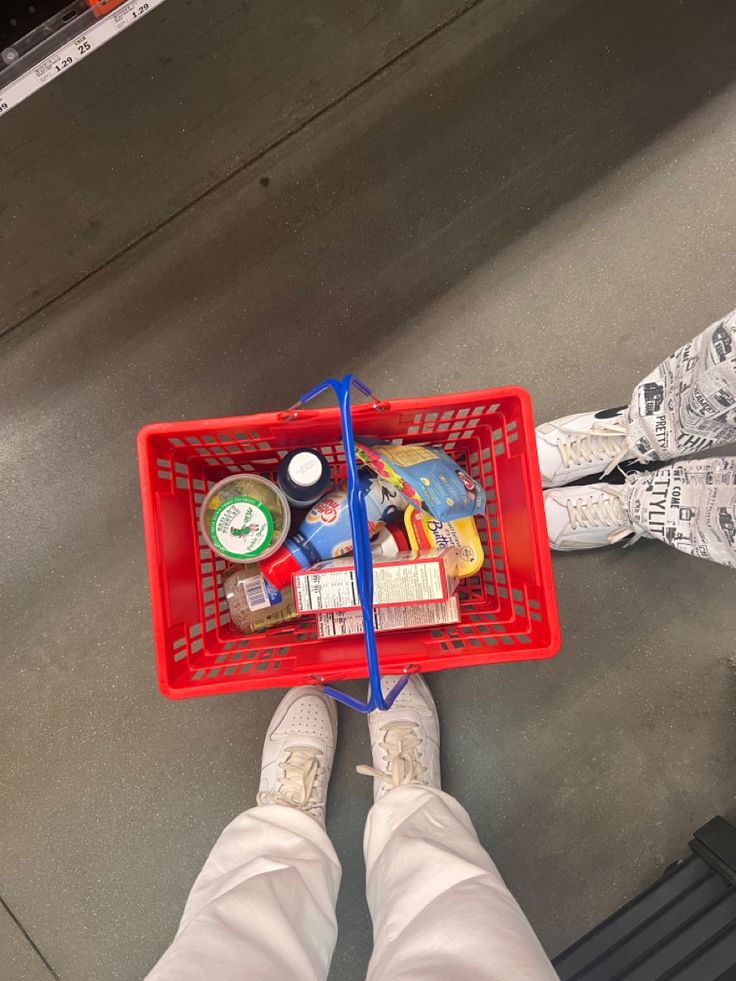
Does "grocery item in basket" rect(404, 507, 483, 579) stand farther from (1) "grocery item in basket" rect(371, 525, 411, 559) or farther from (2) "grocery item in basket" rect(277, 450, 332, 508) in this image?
(2) "grocery item in basket" rect(277, 450, 332, 508)

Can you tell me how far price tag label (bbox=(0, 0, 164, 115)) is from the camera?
80 centimetres

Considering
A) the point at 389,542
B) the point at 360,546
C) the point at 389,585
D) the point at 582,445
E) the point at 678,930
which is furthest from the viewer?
the point at 582,445

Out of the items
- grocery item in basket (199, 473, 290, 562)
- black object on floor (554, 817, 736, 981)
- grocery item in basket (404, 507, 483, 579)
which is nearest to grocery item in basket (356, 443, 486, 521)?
grocery item in basket (404, 507, 483, 579)

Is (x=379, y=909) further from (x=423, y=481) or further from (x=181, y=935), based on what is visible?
(x=423, y=481)

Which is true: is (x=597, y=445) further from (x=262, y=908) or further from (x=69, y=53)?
(x=69, y=53)

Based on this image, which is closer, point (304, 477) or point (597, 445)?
point (304, 477)

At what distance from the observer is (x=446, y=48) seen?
1239mm

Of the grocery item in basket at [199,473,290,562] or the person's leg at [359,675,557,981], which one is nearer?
the person's leg at [359,675,557,981]

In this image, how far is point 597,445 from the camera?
3.73 feet

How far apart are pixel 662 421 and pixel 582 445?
15 centimetres

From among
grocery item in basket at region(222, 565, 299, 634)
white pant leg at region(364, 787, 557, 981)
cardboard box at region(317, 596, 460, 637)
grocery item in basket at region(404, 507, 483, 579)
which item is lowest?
white pant leg at region(364, 787, 557, 981)

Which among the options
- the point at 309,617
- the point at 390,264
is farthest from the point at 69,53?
the point at 309,617

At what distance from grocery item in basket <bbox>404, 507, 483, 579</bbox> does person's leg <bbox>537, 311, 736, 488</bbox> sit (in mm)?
322

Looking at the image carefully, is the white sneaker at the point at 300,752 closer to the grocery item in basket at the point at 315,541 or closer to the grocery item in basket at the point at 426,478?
the grocery item in basket at the point at 315,541
